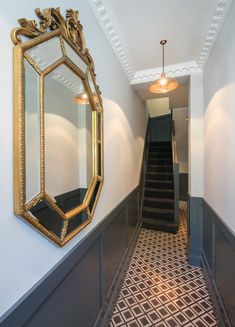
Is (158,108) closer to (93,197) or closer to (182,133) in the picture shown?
(182,133)

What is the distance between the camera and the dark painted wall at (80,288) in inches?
27.8

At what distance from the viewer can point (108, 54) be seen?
1.67 m

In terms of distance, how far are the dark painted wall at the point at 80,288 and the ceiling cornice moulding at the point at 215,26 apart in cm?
196

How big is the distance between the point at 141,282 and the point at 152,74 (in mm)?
2689

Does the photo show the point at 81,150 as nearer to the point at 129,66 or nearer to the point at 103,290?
the point at 103,290

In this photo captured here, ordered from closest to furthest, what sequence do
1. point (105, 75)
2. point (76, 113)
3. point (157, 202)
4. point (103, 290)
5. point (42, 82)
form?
point (42, 82) < point (76, 113) < point (103, 290) < point (105, 75) < point (157, 202)

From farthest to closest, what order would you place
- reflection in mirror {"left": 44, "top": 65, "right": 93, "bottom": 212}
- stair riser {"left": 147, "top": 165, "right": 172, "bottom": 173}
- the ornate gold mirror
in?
stair riser {"left": 147, "top": 165, "right": 172, "bottom": 173} → reflection in mirror {"left": 44, "top": 65, "right": 93, "bottom": 212} → the ornate gold mirror

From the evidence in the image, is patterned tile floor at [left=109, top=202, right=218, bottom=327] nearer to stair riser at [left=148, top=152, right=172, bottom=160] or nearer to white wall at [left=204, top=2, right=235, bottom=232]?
white wall at [left=204, top=2, right=235, bottom=232]

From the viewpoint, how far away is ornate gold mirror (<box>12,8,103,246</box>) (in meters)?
0.66

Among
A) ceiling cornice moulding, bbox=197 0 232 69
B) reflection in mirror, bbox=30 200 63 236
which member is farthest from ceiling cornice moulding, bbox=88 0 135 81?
reflection in mirror, bbox=30 200 63 236

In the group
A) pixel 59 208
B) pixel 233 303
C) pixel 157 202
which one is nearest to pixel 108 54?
pixel 59 208

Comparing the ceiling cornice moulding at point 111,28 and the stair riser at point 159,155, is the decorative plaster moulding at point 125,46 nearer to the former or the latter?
the ceiling cornice moulding at point 111,28

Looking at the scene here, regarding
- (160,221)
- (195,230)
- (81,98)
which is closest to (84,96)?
(81,98)

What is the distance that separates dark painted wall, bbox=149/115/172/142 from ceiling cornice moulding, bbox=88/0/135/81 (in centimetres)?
400
